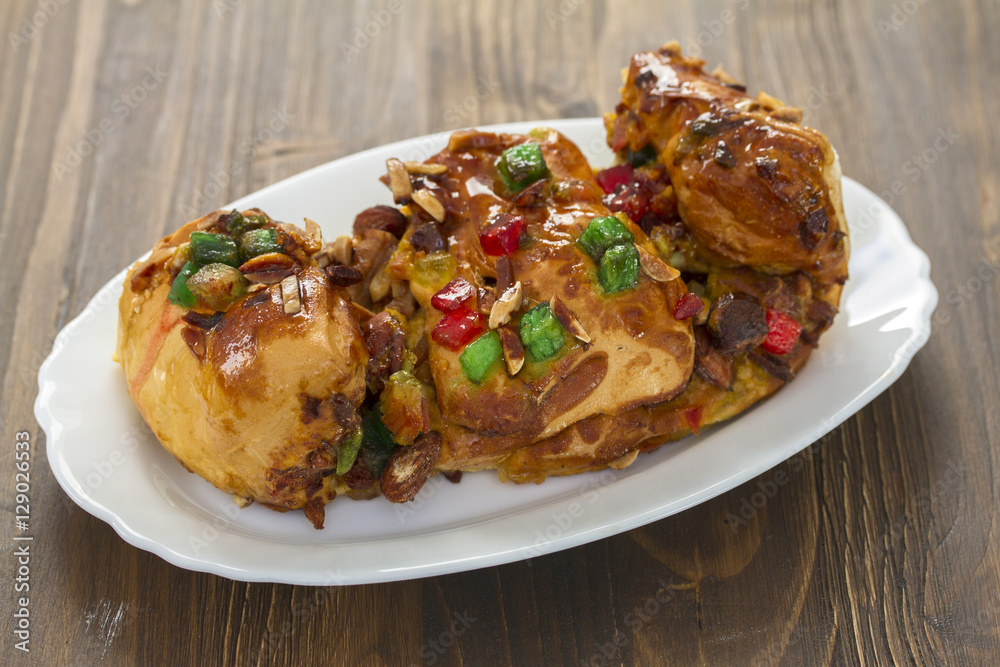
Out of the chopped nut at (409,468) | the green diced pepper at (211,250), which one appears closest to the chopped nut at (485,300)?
the chopped nut at (409,468)

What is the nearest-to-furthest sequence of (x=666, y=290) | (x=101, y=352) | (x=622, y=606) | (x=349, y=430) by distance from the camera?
(x=349, y=430) < (x=666, y=290) < (x=622, y=606) < (x=101, y=352)

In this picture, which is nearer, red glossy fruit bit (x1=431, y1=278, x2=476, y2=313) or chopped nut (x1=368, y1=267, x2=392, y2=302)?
red glossy fruit bit (x1=431, y1=278, x2=476, y2=313)

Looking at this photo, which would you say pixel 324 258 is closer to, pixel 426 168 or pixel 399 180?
pixel 399 180

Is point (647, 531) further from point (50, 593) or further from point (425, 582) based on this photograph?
point (50, 593)

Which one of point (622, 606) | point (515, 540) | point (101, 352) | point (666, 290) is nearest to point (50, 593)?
point (101, 352)

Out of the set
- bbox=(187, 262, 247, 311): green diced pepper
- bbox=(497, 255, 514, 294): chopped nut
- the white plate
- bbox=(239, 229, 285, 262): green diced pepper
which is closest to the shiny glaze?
bbox=(497, 255, 514, 294): chopped nut

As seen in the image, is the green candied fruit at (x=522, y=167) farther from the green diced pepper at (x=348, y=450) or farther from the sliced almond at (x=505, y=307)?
the green diced pepper at (x=348, y=450)

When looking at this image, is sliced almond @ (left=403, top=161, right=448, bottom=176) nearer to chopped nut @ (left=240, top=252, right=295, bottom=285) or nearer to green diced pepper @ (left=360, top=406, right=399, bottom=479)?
chopped nut @ (left=240, top=252, right=295, bottom=285)

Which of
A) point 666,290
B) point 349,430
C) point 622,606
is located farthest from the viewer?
point 622,606
